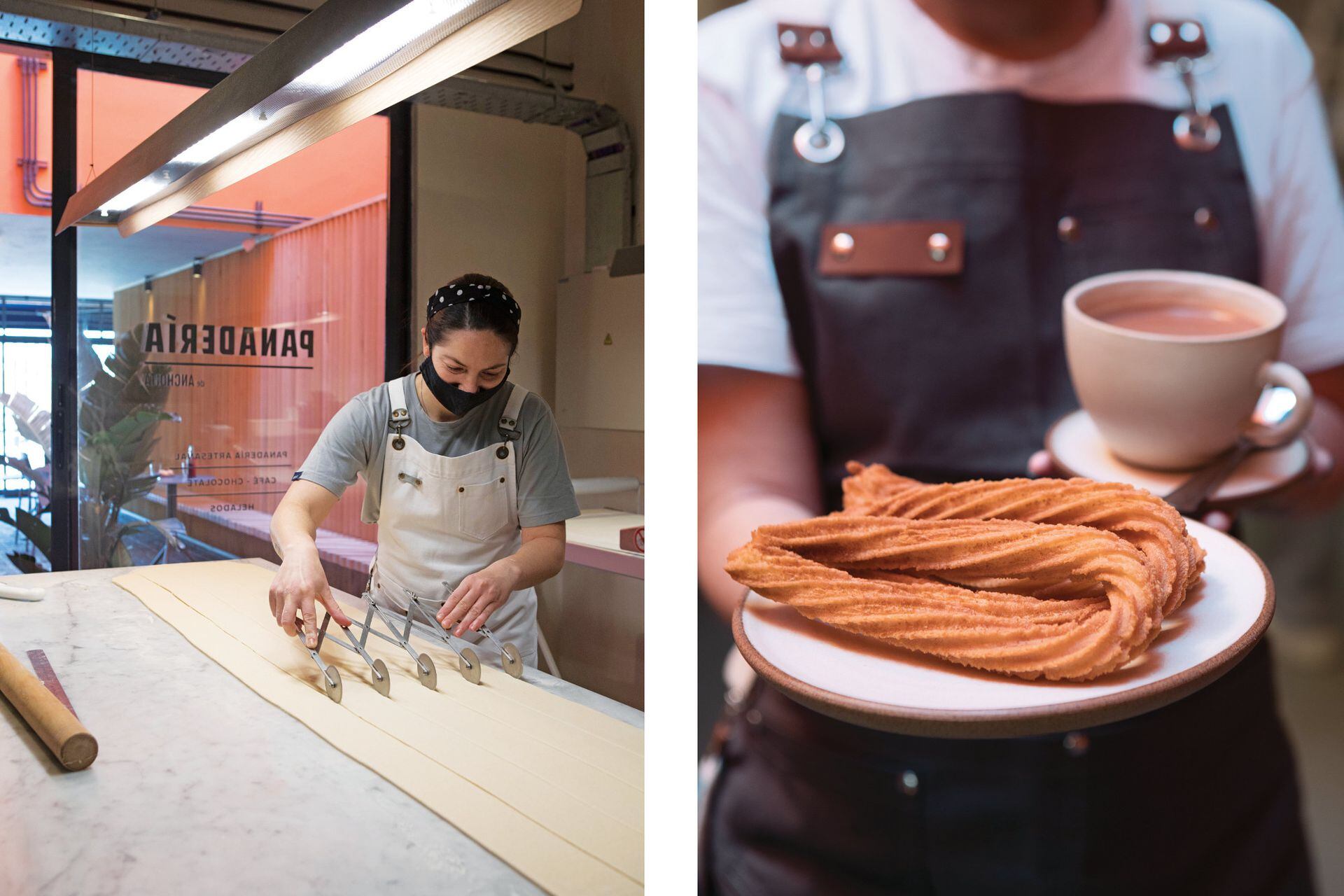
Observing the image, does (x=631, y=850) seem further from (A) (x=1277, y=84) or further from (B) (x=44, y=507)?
(A) (x=1277, y=84)

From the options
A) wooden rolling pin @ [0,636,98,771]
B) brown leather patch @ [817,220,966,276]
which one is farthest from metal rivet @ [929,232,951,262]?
wooden rolling pin @ [0,636,98,771]

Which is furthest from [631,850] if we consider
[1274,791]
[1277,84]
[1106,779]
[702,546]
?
[1277,84]

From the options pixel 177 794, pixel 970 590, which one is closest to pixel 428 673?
pixel 177 794

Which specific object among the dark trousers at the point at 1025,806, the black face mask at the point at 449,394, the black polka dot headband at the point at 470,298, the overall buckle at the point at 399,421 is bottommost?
the dark trousers at the point at 1025,806

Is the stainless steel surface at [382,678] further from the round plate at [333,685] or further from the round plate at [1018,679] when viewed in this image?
the round plate at [1018,679]

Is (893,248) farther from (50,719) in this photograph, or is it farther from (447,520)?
(50,719)

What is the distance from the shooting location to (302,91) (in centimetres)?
131

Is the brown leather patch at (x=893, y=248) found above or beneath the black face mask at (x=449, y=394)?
above

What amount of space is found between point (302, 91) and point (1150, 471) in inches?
49.8

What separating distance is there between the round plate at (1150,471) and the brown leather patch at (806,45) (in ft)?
2.18

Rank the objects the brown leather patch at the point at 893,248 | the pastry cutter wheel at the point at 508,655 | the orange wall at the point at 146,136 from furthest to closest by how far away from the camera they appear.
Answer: the pastry cutter wheel at the point at 508,655 → the brown leather patch at the point at 893,248 → the orange wall at the point at 146,136

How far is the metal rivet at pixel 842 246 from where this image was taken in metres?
1.46

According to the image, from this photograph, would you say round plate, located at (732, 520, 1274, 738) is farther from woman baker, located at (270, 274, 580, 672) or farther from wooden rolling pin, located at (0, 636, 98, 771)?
wooden rolling pin, located at (0, 636, 98, 771)

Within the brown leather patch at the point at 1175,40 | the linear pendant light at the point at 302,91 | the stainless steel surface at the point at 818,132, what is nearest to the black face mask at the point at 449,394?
the linear pendant light at the point at 302,91
